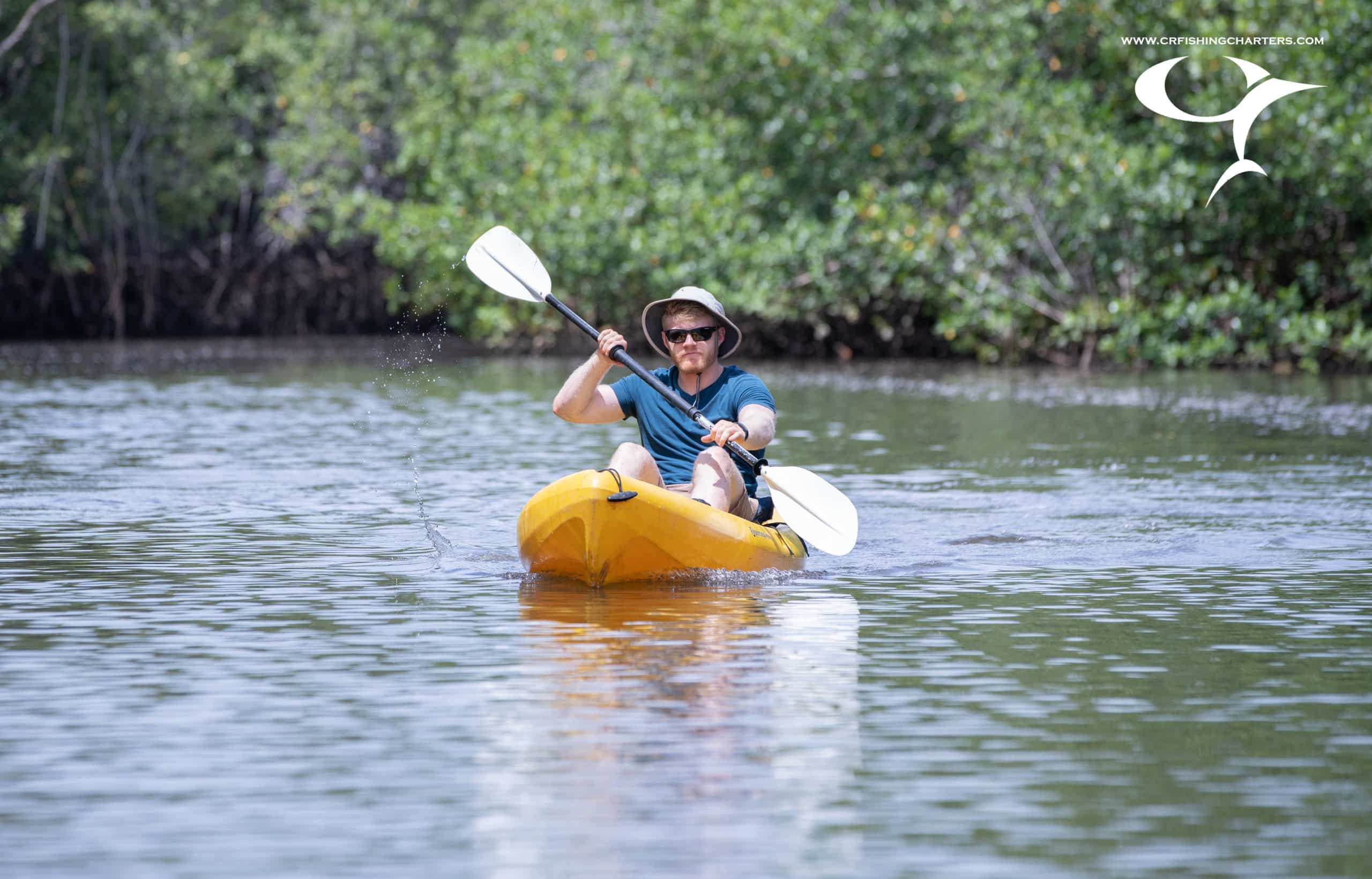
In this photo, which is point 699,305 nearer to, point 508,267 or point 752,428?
point 752,428

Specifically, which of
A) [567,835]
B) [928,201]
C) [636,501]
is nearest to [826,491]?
[636,501]

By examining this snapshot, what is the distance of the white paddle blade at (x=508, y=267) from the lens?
1080cm

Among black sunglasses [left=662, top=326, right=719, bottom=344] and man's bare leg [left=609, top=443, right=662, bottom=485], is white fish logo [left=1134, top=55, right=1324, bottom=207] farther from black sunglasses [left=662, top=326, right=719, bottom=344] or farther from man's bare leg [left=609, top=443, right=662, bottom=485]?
man's bare leg [left=609, top=443, right=662, bottom=485]

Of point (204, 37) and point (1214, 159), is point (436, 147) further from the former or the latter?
point (1214, 159)

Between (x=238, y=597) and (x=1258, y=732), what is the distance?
4107 millimetres

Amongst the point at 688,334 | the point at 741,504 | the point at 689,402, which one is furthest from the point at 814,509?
the point at 688,334

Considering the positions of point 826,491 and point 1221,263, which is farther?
point 1221,263

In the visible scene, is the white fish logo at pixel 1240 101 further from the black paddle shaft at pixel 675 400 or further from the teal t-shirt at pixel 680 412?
the black paddle shaft at pixel 675 400

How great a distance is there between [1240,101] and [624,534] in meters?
18.7

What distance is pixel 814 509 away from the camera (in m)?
9.81

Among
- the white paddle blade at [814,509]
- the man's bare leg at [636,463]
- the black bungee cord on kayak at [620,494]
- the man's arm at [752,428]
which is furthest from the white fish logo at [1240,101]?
the black bungee cord on kayak at [620,494]

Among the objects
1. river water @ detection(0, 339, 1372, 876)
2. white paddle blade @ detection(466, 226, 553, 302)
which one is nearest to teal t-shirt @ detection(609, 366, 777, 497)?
river water @ detection(0, 339, 1372, 876)

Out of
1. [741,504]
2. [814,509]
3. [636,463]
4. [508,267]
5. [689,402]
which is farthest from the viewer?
[508,267]

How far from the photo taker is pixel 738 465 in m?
9.57
